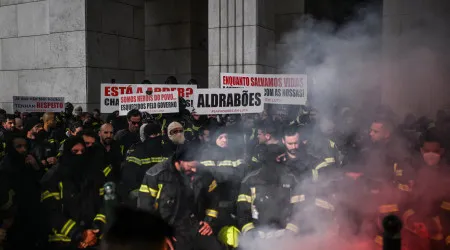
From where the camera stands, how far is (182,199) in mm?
4980

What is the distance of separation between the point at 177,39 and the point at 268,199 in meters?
13.1

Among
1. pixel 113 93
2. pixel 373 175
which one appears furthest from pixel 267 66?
pixel 373 175

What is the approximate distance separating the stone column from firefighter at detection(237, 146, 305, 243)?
24.9ft

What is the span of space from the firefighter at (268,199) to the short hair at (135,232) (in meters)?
2.80

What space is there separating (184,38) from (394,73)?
8485mm

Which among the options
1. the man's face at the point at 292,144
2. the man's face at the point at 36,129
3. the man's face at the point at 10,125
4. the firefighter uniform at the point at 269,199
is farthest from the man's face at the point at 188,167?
the man's face at the point at 10,125

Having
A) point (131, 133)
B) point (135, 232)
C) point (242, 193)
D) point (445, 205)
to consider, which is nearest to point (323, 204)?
point (242, 193)

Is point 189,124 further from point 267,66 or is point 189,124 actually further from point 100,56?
point 100,56

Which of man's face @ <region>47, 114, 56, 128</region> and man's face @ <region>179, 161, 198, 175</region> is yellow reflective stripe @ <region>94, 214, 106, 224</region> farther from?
man's face @ <region>47, 114, 56, 128</region>

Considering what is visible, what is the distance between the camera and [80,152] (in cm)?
516

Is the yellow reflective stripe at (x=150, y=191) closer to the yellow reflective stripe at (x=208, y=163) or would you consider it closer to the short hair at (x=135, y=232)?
the yellow reflective stripe at (x=208, y=163)

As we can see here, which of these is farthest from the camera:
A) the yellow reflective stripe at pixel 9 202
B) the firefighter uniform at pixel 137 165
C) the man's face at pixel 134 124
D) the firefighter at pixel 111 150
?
the man's face at pixel 134 124

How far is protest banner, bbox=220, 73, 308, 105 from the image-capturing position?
31.1 feet

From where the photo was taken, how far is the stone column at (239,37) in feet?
40.4
